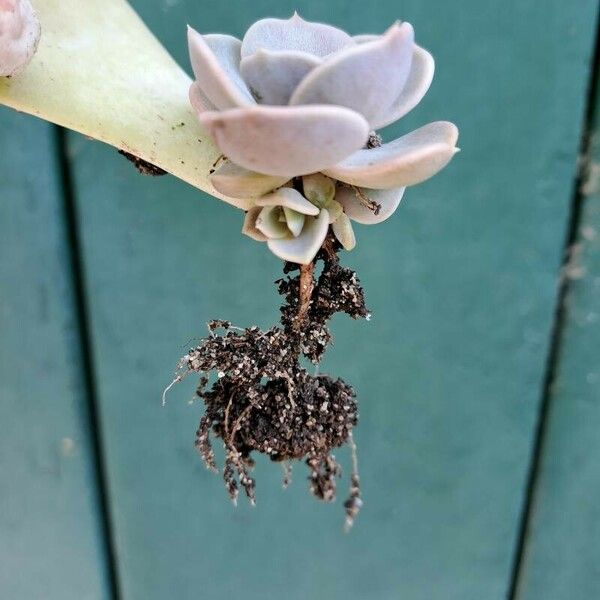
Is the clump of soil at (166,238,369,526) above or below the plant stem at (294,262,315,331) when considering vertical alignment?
below

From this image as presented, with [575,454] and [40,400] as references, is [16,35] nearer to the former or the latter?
[40,400]

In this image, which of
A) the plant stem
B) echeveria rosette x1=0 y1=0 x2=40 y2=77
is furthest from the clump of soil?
echeveria rosette x1=0 y1=0 x2=40 y2=77

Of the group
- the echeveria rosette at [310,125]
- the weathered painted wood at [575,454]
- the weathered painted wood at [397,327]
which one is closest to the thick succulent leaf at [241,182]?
the echeveria rosette at [310,125]

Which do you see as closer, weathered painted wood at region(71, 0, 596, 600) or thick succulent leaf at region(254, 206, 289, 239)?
thick succulent leaf at region(254, 206, 289, 239)

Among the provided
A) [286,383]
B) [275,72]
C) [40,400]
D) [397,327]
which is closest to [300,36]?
Result: [275,72]

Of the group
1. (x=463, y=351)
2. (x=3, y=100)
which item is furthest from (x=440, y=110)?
(x=3, y=100)

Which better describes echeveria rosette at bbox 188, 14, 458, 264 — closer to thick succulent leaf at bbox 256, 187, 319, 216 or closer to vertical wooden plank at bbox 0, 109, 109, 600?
thick succulent leaf at bbox 256, 187, 319, 216

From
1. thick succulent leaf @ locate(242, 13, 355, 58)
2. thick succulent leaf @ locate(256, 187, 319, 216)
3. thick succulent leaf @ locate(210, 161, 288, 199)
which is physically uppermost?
thick succulent leaf @ locate(242, 13, 355, 58)
